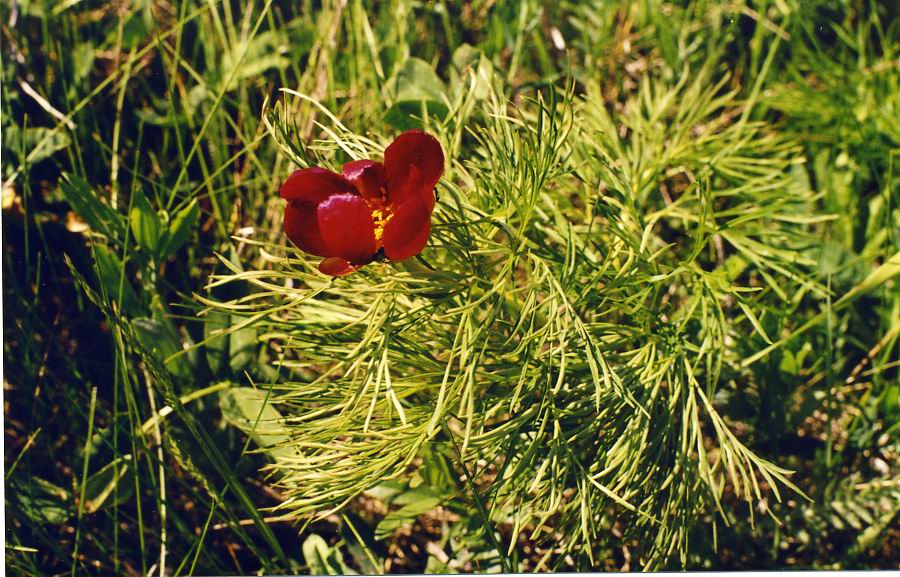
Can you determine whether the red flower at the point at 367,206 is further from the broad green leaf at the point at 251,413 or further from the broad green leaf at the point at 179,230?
the broad green leaf at the point at 179,230

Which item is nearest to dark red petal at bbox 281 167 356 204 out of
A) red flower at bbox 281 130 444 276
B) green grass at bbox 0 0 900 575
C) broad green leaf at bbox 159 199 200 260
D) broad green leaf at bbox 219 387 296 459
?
red flower at bbox 281 130 444 276

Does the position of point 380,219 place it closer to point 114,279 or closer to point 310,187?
point 310,187

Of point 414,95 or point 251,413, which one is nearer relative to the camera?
point 251,413

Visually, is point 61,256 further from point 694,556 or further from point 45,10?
point 694,556

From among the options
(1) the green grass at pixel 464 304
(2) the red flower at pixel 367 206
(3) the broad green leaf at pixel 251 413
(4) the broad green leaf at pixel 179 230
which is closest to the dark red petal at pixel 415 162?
(2) the red flower at pixel 367 206

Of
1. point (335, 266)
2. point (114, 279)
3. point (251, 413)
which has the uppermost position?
point (335, 266)

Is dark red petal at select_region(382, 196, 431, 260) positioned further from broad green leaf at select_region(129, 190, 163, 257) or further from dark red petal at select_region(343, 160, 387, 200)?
broad green leaf at select_region(129, 190, 163, 257)

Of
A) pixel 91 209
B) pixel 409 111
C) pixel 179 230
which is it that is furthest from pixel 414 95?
pixel 91 209
